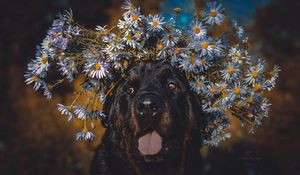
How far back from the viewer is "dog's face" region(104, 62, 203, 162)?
356 cm

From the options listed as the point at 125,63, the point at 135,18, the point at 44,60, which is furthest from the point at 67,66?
the point at 135,18

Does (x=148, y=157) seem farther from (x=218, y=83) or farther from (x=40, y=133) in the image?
(x=40, y=133)

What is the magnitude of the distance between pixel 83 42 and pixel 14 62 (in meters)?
11.4

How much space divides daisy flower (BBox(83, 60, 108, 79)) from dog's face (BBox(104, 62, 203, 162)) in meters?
0.26

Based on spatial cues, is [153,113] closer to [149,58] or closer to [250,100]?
[149,58]

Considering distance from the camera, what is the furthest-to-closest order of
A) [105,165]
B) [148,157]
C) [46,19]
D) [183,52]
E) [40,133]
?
[46,19]
[40,133]
[105,165]
[183,52]
[148,157]

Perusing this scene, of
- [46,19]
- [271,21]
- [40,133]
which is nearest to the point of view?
[40,133]

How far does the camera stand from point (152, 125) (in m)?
3.57

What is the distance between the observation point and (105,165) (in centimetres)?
423

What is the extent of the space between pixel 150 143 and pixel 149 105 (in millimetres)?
332

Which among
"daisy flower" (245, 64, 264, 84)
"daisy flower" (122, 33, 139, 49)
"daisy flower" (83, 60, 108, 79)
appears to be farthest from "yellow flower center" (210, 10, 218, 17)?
"daisy flower" (83, 60, 108, 79)

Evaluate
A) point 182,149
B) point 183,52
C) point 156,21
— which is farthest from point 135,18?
point 182,149

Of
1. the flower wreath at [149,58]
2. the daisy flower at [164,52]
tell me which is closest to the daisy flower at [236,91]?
the flower wreath at [149,58]

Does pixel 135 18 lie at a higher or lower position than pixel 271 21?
lower
